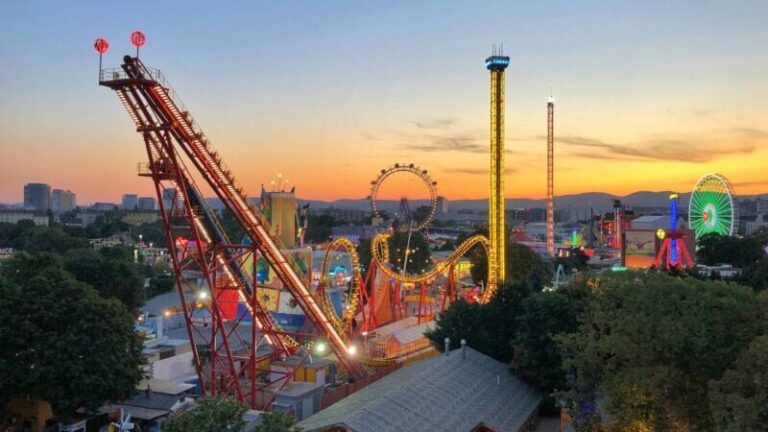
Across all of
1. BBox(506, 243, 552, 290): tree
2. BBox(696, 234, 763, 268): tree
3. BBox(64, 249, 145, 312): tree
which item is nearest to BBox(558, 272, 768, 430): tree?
BBox(64, 249, 145, 312): tree

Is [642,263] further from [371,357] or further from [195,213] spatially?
[195,213]

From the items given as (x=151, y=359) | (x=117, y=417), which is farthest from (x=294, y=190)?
(x=117, y=417)

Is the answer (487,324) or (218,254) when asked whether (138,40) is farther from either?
(487,324)

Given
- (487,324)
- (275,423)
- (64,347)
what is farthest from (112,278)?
(275,423)

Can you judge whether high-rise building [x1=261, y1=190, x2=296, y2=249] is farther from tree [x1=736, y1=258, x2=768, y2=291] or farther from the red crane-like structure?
tree [x1=736, y1=258, x2=768, y2=291]

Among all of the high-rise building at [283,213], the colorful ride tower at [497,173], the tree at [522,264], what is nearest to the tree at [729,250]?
the tree at [522,264]

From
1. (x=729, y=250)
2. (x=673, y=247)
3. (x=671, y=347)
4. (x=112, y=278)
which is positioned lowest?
(x=112, y=278)

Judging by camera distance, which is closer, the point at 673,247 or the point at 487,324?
the point at 487,324

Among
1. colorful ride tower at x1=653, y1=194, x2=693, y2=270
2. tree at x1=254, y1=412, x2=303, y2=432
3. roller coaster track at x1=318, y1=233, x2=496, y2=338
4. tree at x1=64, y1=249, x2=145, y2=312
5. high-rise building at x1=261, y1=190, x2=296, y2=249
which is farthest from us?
colorful ride tower at x1=653, y1=194, x2=693, y2=270
